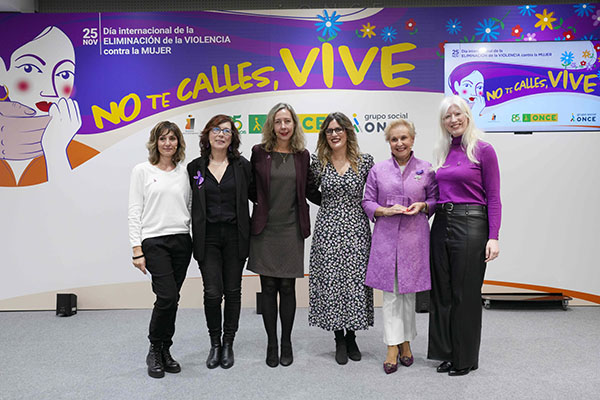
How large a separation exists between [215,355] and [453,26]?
345 centimetres

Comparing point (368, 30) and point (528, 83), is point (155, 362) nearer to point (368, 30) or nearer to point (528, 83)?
point (368, 30)

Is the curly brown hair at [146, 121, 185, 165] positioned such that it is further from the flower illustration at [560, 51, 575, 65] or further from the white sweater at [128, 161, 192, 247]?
the flower illustration at [560, 51, 575, 65]

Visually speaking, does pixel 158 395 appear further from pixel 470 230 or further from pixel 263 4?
pixel 263 4

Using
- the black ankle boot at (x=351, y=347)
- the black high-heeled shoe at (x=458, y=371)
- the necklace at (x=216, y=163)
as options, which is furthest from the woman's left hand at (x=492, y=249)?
the necklace at (x=216, y=163)

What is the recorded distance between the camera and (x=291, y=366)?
2.59m

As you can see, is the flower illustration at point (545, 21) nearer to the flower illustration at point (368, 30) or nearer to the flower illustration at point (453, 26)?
the flower illustration at point (453, 26)

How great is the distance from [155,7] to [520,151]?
376cm

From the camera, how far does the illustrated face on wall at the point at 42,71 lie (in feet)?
12.7

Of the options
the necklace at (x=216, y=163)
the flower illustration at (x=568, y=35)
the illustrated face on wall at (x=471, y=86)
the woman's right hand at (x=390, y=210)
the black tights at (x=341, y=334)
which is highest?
the flower illustration at (x=568, y=35)

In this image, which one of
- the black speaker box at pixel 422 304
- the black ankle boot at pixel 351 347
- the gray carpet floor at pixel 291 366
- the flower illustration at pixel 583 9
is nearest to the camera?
the gray carpet floor at pixel 291 366

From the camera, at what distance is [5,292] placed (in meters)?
3.93

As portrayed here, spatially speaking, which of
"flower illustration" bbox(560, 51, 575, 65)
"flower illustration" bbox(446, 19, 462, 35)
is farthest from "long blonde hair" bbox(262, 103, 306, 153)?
"flower illustration" bbox(560, 51, 575, 65)

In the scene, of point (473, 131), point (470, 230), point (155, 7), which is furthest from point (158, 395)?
point (155, 7)

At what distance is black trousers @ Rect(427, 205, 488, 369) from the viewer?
7.84ft
